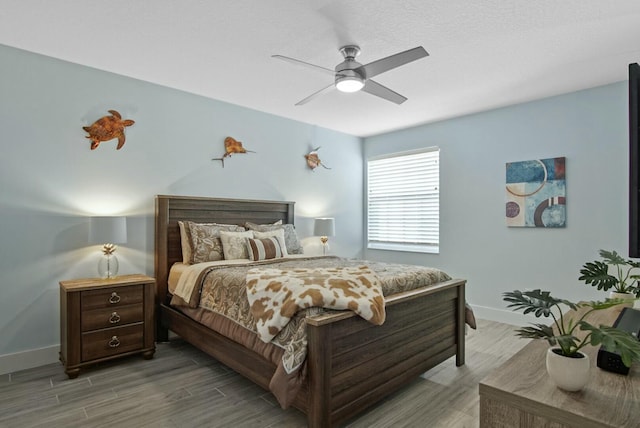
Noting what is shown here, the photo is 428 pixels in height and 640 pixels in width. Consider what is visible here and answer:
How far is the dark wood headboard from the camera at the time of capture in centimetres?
353

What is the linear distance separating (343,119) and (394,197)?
1466 mm

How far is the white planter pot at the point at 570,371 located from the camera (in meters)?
1.05

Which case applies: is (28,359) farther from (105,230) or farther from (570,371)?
(570,371)

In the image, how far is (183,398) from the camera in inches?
96.2

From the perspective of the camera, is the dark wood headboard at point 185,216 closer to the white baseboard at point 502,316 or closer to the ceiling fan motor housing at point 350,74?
the ceiling fan motor housing at point 350,74

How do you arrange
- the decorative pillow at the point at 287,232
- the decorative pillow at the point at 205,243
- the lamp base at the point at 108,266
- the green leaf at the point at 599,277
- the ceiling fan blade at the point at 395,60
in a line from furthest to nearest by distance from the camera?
the decorative pillow at the point at 287,232, the decorative pillow at the point at 205,243, the lamp base at the point at 108,266, the ceiling fan blade at the point at 395,60, the green leaf at the point at 599,277

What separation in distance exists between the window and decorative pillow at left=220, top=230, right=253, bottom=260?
2.62 meters

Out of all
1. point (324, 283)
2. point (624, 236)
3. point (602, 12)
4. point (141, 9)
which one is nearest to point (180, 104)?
point (141, 9)

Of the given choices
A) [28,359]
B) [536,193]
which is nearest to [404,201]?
[536,193]

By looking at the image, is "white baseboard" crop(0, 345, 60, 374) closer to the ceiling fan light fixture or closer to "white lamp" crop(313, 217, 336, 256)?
"white lamp" crop(313, 217, 336, 256)

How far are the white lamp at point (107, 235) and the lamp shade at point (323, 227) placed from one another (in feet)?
7.84

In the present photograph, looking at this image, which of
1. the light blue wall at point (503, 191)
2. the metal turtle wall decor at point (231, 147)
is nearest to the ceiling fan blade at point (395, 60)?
the metal turtle wall decor at point (231, 147)

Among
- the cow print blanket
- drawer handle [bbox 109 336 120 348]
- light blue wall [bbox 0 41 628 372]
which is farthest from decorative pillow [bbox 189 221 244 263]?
the cow print blanket

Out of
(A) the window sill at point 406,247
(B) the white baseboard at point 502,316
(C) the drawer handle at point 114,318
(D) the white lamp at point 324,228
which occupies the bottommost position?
(B) the white baseboard at point 502,316
